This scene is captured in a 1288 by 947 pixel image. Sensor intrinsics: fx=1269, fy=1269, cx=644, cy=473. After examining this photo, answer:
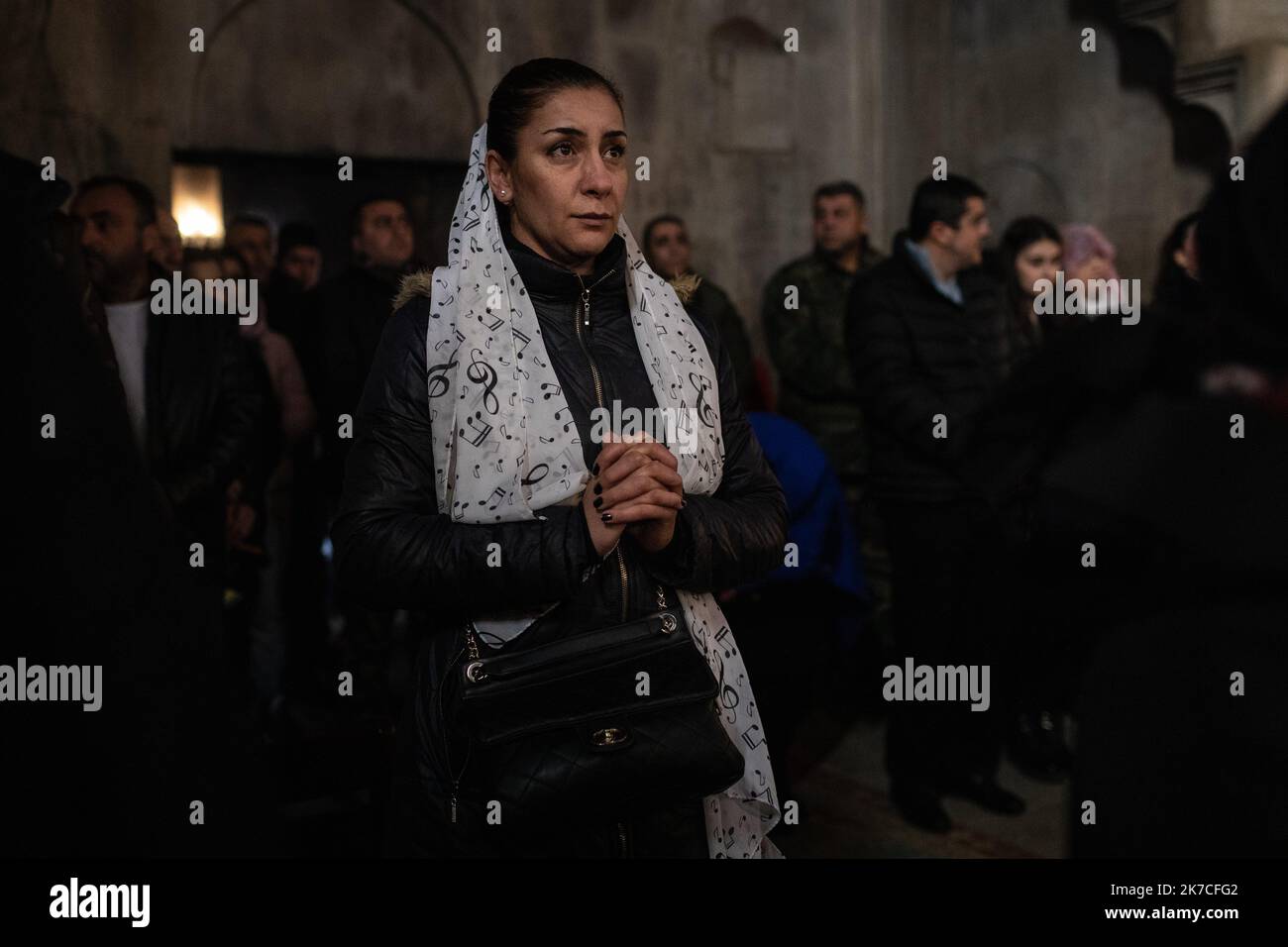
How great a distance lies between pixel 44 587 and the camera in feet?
3.09

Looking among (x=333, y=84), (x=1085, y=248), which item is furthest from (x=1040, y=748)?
(x=333, y=84)

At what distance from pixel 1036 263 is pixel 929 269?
1132mm

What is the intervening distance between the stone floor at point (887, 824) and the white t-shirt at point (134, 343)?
2.42 meters

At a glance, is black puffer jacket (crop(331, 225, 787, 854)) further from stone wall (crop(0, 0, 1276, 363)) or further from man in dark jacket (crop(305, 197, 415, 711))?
stone wall (crop(0, 0, 1276, 363))

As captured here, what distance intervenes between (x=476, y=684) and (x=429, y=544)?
0.78 ft

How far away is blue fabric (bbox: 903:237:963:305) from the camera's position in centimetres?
430

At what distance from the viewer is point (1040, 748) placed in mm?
4832

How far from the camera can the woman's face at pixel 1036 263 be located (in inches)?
204

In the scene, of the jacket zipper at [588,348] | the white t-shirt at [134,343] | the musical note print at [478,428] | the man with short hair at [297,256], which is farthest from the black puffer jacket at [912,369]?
the man with short hair at [297,256]

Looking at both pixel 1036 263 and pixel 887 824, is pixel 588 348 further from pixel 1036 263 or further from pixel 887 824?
pixel 1036 263

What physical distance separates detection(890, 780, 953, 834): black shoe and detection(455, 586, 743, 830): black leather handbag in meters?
2.52

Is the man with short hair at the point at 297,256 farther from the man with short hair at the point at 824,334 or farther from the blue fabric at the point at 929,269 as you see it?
the blue fabric at the point at 929,269
